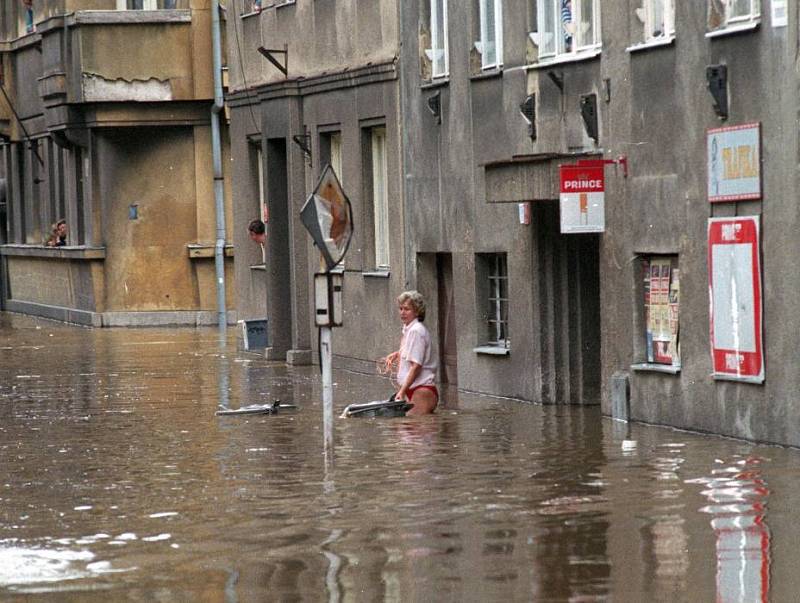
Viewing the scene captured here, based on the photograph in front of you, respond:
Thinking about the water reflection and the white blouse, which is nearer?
the water reflection

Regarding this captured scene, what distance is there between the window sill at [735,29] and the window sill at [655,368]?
3.04 meters

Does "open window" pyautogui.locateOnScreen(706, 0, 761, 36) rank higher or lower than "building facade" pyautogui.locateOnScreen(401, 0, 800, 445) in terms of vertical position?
higher

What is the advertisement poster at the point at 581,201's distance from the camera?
69.7ft

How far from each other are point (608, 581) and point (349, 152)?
63.1 ft

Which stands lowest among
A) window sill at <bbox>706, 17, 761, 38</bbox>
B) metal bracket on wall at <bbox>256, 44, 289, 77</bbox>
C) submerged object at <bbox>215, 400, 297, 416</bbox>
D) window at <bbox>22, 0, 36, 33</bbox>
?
submerged object at <bbox>215, 400, 297, 416</bbox>

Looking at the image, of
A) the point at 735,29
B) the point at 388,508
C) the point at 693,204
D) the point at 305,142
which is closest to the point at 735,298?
the point at 693,204

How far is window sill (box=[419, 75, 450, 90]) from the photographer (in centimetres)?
2614

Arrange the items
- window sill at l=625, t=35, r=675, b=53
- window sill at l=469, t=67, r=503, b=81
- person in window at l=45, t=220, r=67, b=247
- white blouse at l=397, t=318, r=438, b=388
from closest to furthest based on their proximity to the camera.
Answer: window sill at l=625, t=35, r=675, b=53 → white blouse at l=397, t=318, r=438, b=388 → window sill at l=469, t=67, r=503, b=81 → person in window at l=45, t=220, r=67, b=247

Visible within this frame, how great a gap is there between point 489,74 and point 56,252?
82.5 feet

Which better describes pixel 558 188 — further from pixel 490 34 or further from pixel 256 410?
pixel 490 34

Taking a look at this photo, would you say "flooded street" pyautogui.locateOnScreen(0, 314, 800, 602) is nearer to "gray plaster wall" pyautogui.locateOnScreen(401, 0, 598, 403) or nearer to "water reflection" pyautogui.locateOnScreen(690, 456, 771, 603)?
"water reflection" pyautogui.locateOnScreen(690, 456, 771, 603)

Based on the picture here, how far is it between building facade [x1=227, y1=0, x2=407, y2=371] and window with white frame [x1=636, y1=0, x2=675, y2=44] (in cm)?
767

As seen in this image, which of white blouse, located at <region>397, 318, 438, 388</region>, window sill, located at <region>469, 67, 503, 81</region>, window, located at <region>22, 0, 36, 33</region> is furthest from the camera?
window, located at <region>22, 0, 36, 33</region>

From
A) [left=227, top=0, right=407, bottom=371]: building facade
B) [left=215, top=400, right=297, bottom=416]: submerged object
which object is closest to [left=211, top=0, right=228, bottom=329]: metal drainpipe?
[left=227, top=0, right=407, bottom=371]: building facade
